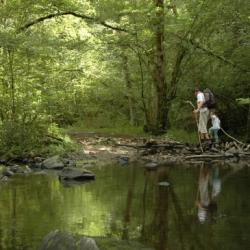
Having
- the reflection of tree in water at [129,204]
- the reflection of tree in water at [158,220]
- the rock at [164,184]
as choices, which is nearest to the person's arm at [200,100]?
the reflection of tree in water at [129,204]

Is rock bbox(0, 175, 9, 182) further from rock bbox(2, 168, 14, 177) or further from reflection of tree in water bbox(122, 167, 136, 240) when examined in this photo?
reflection of tree in water bbox(122, 167, 136, 240)

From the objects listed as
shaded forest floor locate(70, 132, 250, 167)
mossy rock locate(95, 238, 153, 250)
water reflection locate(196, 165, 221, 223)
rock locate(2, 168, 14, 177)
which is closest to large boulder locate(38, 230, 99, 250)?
mossy rock locate(95, 238, 153, 250)

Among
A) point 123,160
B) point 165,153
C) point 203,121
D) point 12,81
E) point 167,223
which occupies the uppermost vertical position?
point 12,81

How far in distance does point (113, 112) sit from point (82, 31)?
6.80 m

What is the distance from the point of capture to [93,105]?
3309 centimetres

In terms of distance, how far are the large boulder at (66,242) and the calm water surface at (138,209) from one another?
0.61 meters

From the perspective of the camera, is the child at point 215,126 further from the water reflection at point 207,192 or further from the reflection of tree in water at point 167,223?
the reflection of tree in water at point 167,223

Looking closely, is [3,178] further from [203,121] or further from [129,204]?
[203,121]

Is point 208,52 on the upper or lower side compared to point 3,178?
upper

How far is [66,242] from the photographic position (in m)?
Answer: 5.89

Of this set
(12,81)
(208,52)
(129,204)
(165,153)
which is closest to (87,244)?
(129,204)

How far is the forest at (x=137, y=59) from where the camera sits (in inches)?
624

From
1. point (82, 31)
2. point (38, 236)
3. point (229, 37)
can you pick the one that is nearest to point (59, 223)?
point (38, 236)

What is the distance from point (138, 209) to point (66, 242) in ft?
10.3
